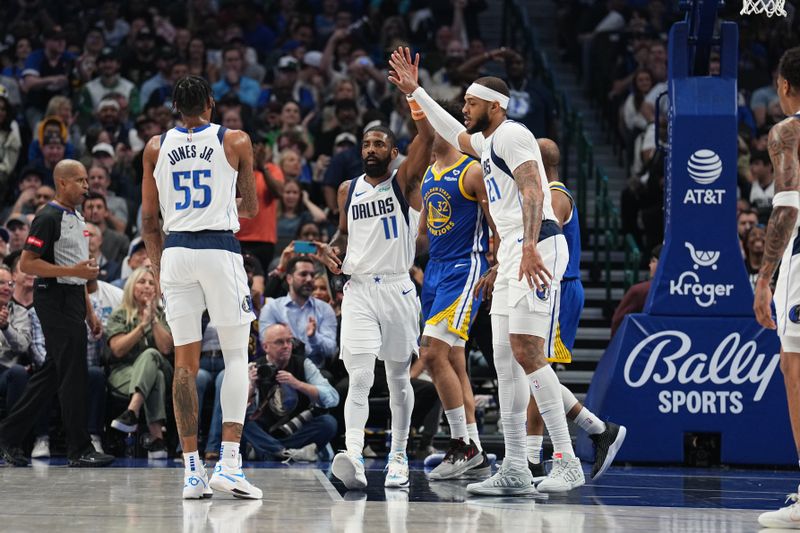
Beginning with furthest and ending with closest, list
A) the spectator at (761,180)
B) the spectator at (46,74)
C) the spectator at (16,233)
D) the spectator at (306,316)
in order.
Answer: the spectator at (46,74), the spectator at (761,180), the spectator at (16,233), the spectator at (306,316)

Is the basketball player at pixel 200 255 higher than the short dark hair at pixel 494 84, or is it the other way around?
the short dark hair at pixel 494 84

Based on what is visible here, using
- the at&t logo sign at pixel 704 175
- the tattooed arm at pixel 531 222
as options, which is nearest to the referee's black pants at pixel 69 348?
the tattooed arm at pixel 531 222

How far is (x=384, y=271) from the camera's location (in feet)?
27.6

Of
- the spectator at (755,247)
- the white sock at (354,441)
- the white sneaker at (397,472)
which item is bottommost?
the white sneaker at (397,472)

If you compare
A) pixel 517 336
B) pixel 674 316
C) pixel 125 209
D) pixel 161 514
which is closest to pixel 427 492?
pixel 517 336

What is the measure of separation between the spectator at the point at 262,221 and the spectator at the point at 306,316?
144 centimetres

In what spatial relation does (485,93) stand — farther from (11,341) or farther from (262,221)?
(262,221)

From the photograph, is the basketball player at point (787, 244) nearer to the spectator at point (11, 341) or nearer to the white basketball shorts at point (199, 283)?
the white basketball shorts at point (199, 283)

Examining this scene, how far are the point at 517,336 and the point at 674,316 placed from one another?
3019 millimetres

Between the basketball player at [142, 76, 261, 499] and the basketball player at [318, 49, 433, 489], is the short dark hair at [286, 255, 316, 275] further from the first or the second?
the basketball player at [142, 76, 261, 499]

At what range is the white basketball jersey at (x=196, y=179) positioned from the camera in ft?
24.2

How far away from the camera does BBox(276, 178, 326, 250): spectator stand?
13.6 meters

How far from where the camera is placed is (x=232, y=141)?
24.4ft

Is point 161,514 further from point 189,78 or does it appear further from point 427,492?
point 189,78
